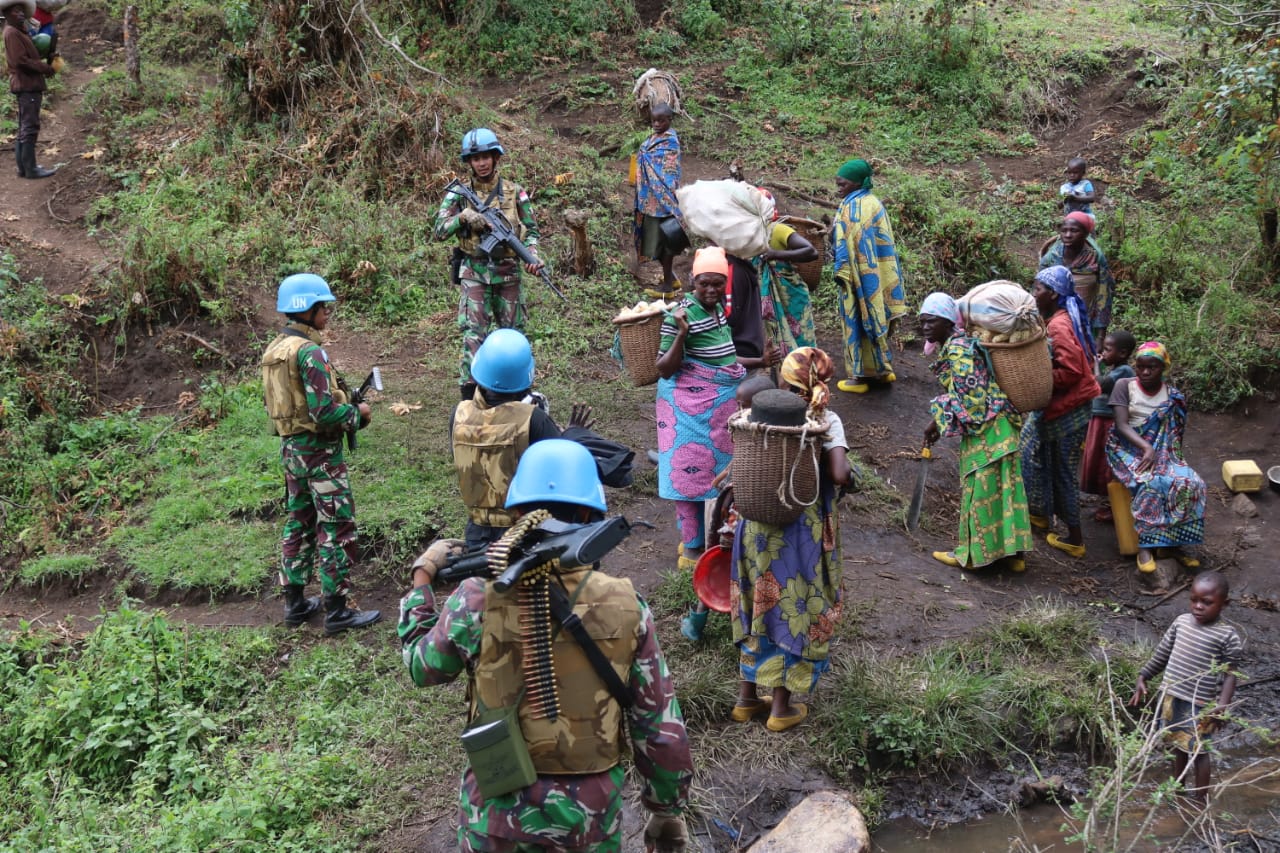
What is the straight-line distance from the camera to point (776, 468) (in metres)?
4.30

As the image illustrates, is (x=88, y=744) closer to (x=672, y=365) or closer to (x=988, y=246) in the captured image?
(x=672, y=365)

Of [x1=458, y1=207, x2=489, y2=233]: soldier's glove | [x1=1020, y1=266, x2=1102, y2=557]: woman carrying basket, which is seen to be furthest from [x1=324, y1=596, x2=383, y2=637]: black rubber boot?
[x1=1020, y1=266, x2=1102, y2=557]: woman carrying basket

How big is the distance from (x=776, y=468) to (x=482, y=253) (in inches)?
142

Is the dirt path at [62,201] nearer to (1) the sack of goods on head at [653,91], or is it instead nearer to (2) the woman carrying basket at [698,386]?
(1) the sack of goods on head at [653,91]

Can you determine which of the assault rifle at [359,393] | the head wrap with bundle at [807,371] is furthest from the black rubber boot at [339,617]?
the head wrap with bundle at [807,371]

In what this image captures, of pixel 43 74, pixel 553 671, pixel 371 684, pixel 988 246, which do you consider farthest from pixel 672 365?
pixel 43 74

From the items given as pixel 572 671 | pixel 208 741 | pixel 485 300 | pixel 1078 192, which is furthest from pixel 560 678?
pixel 1078 192

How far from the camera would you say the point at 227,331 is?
9.22m

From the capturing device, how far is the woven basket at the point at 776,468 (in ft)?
14.1

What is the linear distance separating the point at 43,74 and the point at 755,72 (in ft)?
28.5

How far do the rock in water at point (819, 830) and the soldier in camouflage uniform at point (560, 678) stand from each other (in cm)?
143

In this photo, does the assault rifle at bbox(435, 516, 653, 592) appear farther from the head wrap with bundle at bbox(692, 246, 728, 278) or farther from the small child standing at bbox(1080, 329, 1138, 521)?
the small child standing at bbox(1080, 329, 1138, 521)

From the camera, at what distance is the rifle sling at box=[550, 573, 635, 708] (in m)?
2.85

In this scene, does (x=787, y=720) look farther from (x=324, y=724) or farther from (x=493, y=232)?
(x=493, y=232)
